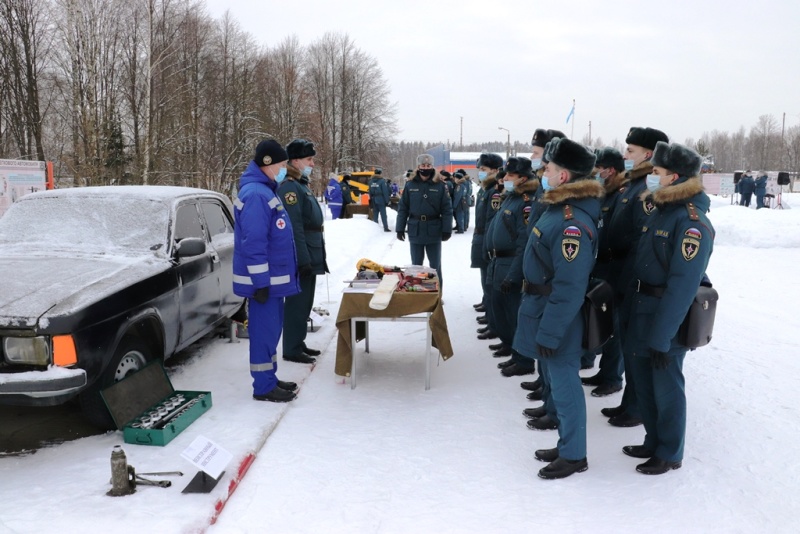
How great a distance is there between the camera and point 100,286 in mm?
3953

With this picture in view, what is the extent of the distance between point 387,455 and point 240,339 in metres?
3.43

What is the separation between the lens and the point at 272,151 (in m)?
4.92

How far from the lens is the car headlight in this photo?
353 centimetres

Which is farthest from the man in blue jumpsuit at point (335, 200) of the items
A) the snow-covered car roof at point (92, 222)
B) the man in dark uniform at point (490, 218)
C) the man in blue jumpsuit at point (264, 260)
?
the man in blue jumpsuit at point (264, 260)

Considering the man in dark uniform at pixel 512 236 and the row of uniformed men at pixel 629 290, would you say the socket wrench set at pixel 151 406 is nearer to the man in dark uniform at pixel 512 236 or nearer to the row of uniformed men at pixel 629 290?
the row of uniformed men at pixel 629 290

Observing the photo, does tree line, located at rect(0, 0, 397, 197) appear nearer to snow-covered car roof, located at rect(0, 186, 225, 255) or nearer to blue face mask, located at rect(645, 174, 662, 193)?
snow-covered car roof, located at rect(0, 186, 225, 255)

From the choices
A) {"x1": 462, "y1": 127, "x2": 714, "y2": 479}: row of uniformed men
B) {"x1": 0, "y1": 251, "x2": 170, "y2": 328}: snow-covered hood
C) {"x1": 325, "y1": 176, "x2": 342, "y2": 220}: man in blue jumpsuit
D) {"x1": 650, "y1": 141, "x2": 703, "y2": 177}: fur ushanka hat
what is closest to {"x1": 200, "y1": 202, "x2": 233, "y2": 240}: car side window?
{"x1": 0, "y1": 251, "x2": 170, "y2": 328}: snow-covered hood

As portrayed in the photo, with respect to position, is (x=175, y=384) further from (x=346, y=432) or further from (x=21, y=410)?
(x=346, y=432)

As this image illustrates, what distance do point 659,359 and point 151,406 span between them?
3.74m

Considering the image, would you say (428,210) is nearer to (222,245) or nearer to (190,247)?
(222,245)

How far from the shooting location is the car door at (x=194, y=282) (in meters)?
5.07

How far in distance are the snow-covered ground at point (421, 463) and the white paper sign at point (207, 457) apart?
0.14 metres

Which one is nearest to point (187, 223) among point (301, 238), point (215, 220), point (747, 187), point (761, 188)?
point (215, 220)

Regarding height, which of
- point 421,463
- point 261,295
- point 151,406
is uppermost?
point 261,295
